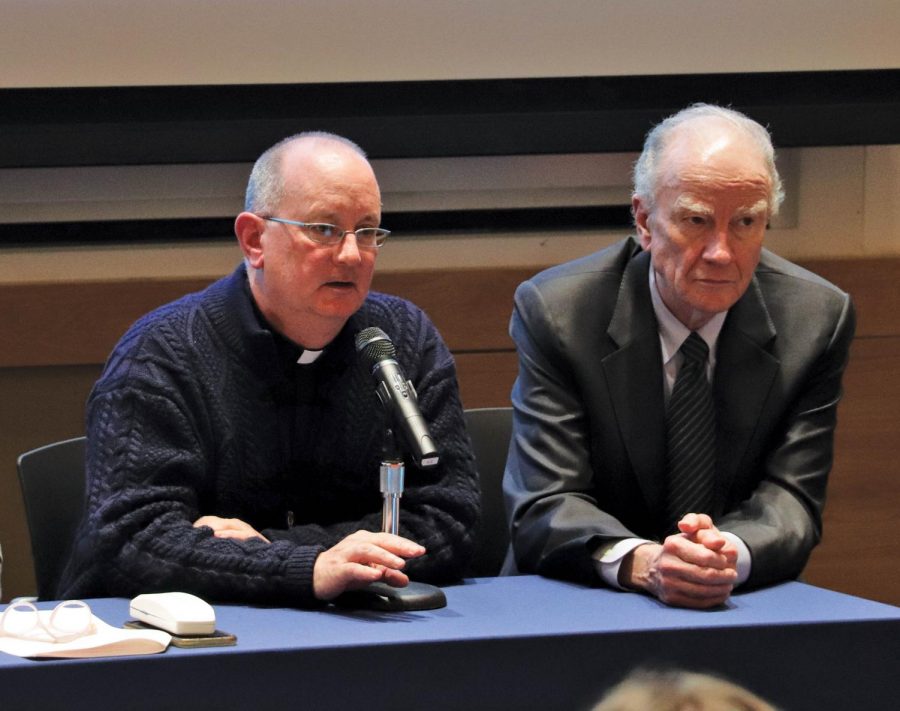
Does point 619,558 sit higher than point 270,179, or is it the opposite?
point 270,179

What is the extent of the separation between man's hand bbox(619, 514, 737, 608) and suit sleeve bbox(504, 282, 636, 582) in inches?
5.7

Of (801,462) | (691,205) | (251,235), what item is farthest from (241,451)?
(801,462)

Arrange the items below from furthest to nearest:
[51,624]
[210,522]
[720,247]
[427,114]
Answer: [427,114]
[720,247]
[210,522]
[51,624]

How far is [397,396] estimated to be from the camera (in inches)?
78.3

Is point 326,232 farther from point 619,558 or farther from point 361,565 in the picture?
point 619,558

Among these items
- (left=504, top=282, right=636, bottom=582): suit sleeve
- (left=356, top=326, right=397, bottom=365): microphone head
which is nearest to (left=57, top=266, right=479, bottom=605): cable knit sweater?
(left=504, top=282, right=636, bottom=582): suit sleeve

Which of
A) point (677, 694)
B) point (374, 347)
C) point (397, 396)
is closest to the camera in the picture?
point (677, 694)

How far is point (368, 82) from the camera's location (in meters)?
3.76

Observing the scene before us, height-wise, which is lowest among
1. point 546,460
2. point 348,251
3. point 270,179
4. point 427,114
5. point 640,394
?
point 546,460

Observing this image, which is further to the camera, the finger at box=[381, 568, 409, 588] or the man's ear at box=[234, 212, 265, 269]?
the man's ear at box=[234, 212, 265, 269]

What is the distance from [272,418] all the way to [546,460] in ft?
1.65

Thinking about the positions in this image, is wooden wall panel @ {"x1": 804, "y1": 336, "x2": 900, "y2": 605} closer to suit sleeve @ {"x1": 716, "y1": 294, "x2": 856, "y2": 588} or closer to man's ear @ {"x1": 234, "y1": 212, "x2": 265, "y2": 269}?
suit sleeve @ {"x1": 716, "y1": 294, "x2": 856, "y2": 588}

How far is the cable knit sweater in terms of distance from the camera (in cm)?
218

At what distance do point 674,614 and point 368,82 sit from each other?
2178mm
